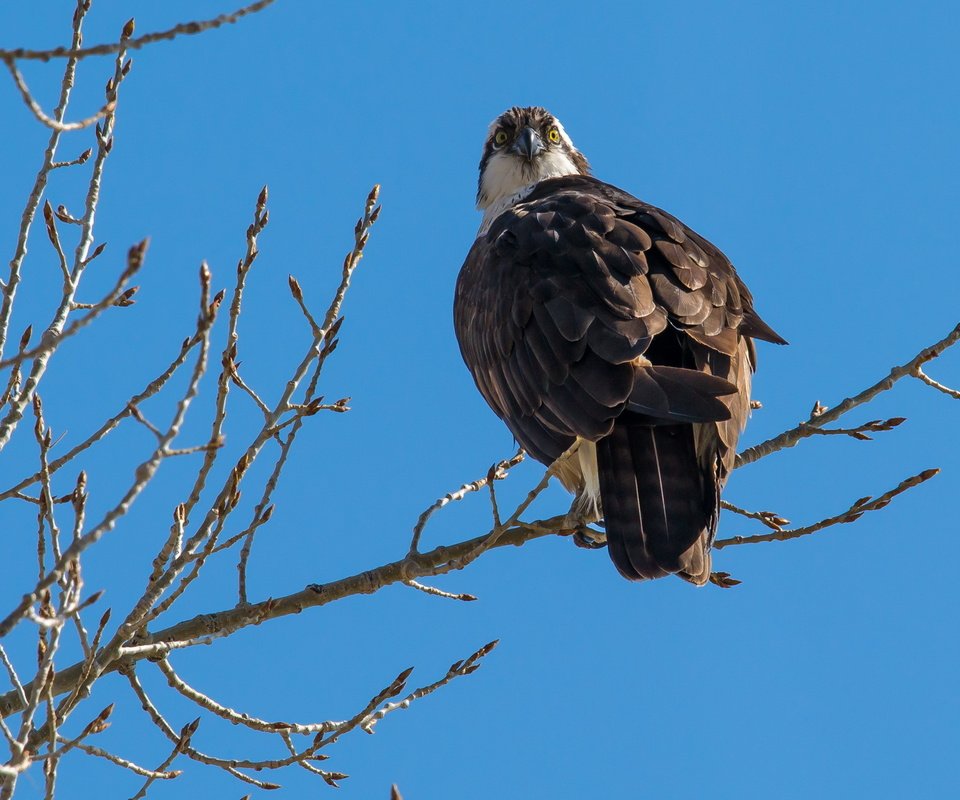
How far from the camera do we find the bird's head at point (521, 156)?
337 inches

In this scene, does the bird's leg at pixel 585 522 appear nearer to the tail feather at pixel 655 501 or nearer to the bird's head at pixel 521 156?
the tail feather at pixel 655 501

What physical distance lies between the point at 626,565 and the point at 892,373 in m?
1.30

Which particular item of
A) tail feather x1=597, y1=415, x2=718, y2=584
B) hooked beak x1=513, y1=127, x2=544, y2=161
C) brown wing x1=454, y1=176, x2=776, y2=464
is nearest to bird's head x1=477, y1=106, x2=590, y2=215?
hooked beak x1=513, y1=127, x2=544, y2=161

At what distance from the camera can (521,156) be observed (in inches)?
338

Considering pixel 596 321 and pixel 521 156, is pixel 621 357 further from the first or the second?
pixel 521 156

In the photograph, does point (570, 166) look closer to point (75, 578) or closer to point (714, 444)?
point (714, 444)

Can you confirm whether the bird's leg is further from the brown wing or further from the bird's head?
the bird's head

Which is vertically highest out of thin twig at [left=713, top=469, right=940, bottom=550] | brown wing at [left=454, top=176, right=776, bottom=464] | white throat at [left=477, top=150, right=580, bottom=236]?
white throat at [left=477, top=150, right=580, bottom=236]

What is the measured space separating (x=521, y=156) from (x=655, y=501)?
409cm

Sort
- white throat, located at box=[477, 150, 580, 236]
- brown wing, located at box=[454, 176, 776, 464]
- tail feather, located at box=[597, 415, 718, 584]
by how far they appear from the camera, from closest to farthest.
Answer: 1. tail feather, located at box=[597, 415, 718, 584]
2. brown wing, located at box=[454, 176, 776, 464]
3. white throat, located at box=[477, 150, 580, 236]

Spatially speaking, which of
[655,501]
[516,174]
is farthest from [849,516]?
[516,174]

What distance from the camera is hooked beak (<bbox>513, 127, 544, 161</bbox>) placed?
853 cm

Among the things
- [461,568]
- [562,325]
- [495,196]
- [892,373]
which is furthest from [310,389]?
[495,196]

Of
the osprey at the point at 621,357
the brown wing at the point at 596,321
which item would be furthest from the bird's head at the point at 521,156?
the brown wing at the point at 596,321
